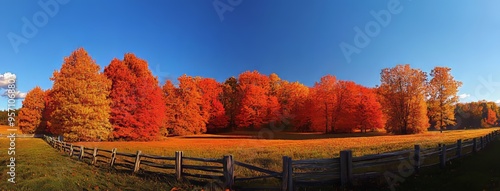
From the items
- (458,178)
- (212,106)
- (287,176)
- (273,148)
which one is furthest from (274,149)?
(212,106)

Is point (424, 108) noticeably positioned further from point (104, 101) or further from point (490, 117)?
point (490, 117)

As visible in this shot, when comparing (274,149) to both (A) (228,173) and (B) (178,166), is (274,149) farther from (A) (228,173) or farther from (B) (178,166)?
(A) (228,173)

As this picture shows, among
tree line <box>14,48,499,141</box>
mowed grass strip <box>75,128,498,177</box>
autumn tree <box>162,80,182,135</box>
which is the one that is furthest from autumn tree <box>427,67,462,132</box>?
autumn tree <box>162,80,182,135</box>

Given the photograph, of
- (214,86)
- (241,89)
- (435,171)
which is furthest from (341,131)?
(435,171)

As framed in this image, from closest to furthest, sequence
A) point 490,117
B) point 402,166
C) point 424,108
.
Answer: point 402,166
point 424,108
point 490,117

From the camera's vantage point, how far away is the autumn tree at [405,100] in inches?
2095

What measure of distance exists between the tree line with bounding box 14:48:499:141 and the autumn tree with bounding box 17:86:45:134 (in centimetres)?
18

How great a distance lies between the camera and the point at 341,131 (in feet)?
198

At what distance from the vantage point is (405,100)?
53875 mm

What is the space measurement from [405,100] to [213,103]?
41544 mm

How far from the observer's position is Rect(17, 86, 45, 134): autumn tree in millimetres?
65512

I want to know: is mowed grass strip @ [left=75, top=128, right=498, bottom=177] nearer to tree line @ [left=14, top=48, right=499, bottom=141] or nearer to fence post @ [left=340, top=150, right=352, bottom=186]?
fence post @ [left=340, top=150, right=352, bottom=186]

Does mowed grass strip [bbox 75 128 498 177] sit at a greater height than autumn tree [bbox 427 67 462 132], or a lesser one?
lesser

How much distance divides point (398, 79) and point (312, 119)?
18400mm
